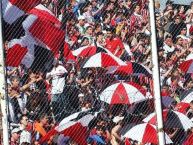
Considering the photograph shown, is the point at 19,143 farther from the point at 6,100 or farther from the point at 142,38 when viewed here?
the point at 142,38

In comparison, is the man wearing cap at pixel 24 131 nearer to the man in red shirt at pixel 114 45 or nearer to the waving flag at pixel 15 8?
the waving flag at pixel 15 8

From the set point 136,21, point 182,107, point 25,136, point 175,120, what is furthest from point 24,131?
point 136,21

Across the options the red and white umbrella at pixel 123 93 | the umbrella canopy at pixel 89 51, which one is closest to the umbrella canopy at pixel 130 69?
the red and white umbrella at pixel 123 93

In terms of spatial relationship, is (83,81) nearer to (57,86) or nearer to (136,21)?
(57,86)

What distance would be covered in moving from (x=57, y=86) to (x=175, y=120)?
77.4 inches

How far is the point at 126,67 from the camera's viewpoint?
1066 cm

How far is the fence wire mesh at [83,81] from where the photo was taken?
31.0 feet

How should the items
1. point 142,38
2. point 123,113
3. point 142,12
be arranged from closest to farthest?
point 123,113, point 142,38, point 142,12

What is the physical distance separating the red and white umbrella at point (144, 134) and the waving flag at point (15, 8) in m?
2.25

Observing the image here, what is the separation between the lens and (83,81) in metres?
11.0

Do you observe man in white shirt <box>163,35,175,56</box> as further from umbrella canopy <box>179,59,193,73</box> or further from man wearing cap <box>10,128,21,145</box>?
man wearing cap <box>10,128,21,145</box>

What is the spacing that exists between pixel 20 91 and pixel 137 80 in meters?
1.94

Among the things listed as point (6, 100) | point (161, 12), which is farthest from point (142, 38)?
point (6, 100)

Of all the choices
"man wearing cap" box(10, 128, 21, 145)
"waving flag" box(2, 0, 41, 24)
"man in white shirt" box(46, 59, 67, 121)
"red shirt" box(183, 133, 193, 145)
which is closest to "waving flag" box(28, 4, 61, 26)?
"waving flag" box(2, 0, 41, 24)
